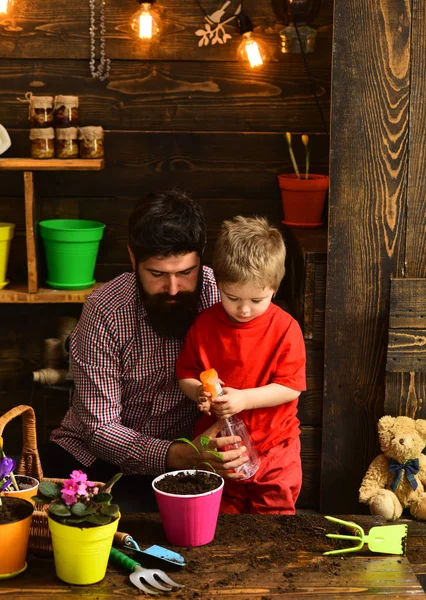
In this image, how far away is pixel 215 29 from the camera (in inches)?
128

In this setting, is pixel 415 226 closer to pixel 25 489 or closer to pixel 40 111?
pixel 40 111

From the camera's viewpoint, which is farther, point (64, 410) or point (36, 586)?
point (64, 410)

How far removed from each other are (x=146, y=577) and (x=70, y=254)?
5.99 feet

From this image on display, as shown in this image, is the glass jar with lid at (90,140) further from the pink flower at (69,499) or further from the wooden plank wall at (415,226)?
the pink flower at (69,499)

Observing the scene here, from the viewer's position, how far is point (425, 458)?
9.07 ft

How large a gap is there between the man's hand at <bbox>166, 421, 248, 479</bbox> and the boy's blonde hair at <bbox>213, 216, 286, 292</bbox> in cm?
37

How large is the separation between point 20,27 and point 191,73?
26.8 inches

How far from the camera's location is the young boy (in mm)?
2092

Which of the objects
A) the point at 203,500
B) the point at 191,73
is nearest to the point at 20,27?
the point at 191,73

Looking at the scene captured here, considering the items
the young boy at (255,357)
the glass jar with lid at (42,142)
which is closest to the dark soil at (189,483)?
the young boy at (255,357)

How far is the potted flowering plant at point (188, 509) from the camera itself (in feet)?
5.37

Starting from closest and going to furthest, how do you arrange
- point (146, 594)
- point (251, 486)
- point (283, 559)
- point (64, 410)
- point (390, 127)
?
point (146, 594) < point (283, 559) < point (251, 486) < point (390, 127) < point (64, 410)

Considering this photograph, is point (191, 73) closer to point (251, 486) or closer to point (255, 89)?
point (255, 89)

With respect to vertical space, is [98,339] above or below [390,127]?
below
